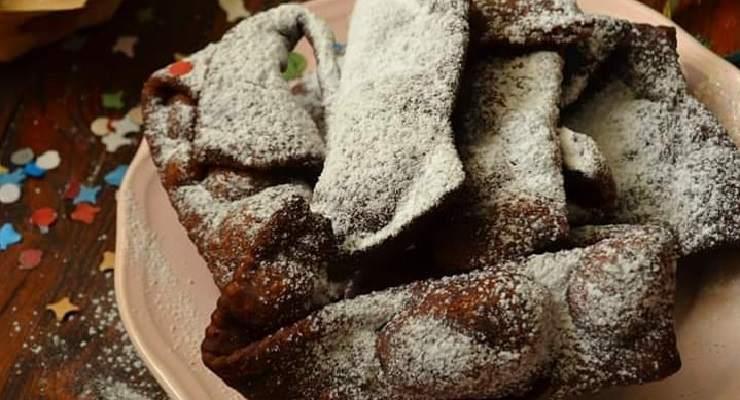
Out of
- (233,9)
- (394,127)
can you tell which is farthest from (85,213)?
(394,127)

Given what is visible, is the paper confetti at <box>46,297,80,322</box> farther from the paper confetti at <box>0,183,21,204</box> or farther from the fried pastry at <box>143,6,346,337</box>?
the fried pastry at <box>143,6,346,337</box>

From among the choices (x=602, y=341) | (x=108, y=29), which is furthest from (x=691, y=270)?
(x=108, y=29)

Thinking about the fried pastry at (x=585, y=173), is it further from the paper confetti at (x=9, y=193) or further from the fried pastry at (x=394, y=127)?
the paper confetti at (x=9, y=193)

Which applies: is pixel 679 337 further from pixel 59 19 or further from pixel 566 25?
pixel 59 19

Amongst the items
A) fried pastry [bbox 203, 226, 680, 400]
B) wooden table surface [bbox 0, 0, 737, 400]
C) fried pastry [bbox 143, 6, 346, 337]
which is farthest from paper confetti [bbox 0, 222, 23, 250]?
fried pastry [bbox 203, 226, 680, 400]

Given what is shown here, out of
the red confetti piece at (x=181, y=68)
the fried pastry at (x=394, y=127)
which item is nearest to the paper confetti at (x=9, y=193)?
the red confetti piece at (x=181, y=68)

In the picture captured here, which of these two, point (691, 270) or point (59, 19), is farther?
point (59, 19)

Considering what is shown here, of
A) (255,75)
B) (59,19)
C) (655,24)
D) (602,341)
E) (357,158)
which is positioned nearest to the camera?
(602,341)
